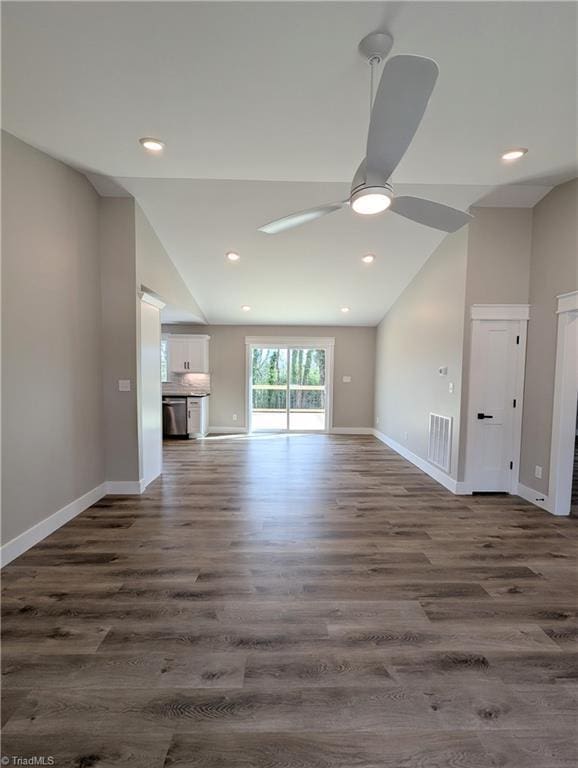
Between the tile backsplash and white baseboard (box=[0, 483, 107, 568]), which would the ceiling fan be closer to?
white baseboard (box=[0, 483, 107, 568])

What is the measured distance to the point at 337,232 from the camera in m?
4.40

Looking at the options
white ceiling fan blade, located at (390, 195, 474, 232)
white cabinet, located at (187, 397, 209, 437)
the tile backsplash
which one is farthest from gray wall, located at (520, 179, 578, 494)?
the tile backsplash

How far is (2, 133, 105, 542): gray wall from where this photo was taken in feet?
8.38

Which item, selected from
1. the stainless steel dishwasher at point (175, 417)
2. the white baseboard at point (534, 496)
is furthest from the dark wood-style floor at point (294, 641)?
the stainless steel dishwasher at point (175, 417)

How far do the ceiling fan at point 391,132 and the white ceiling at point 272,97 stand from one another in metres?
0.32

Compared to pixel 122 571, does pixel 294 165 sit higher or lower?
higher

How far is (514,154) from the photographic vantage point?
2834 millimetres

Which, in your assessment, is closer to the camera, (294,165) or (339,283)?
(294,165)

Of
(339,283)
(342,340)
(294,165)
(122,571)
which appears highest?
(294,165)

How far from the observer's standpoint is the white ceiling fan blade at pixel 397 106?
131 cm

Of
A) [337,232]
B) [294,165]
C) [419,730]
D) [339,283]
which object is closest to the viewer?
[419,730]

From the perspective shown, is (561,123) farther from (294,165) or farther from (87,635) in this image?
(87,635)

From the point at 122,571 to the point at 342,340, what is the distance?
6260mm

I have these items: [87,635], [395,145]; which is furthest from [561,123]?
[87,635]
